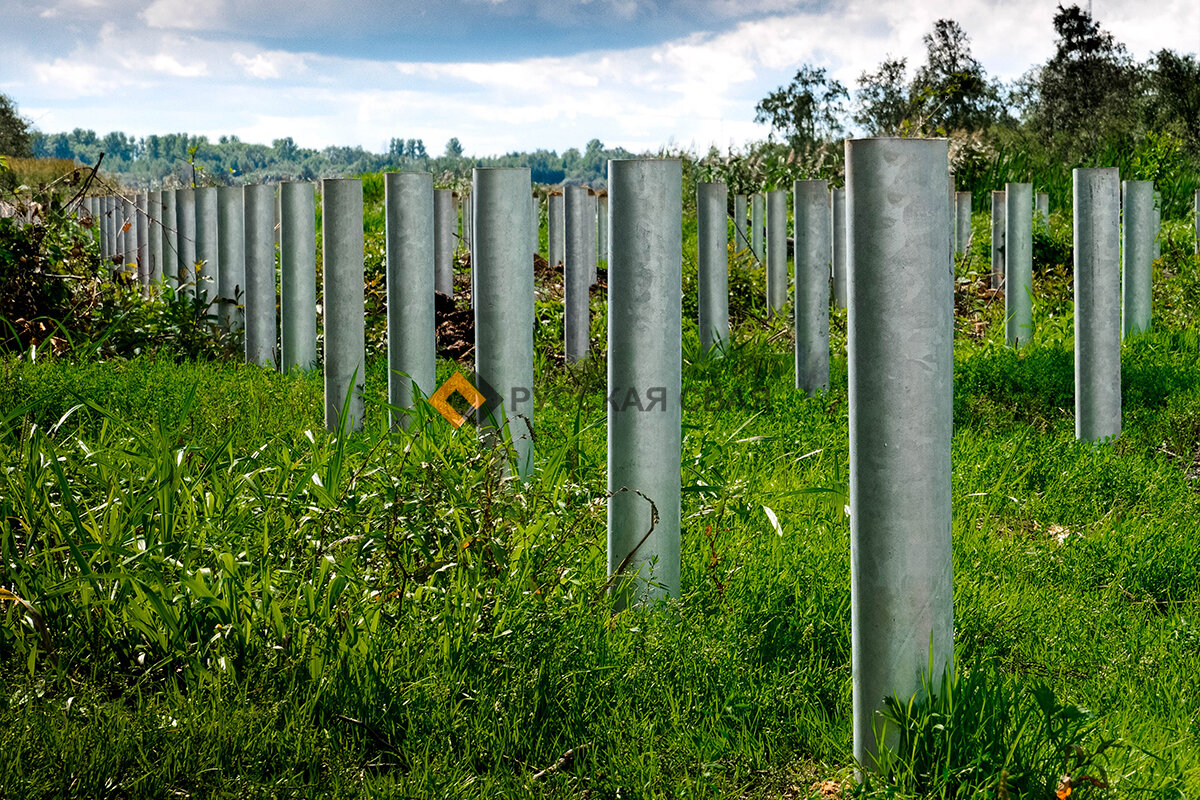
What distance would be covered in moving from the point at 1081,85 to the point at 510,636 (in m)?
31.8

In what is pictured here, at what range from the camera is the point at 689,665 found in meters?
2.76

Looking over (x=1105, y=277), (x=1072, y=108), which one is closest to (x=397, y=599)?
(x=1105, y=277)

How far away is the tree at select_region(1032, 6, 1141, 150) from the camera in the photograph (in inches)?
1120

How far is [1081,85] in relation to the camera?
30281mm

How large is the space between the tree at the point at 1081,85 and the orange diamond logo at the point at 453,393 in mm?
26927

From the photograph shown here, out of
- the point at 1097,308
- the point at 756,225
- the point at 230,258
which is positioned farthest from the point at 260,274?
the point at 756,225


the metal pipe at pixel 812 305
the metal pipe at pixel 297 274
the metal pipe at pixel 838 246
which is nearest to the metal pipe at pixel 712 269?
the metal pipe at pixel 812 305

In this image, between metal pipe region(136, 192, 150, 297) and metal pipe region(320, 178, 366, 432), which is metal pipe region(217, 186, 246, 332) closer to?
metal pipe region(320, 178, 366, 432)

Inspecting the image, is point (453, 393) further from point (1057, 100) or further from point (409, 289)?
point (1057, 100)

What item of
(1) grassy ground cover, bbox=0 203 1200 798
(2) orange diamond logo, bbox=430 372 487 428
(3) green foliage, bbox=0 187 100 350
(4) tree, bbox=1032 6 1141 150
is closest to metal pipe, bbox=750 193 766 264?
(3) green foliage, bbox=0 187 100 350

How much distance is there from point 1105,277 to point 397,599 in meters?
4.20

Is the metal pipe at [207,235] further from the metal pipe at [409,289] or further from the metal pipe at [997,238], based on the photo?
the metal pipe at [997,238]

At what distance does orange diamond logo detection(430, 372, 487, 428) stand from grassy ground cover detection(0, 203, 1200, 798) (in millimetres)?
83

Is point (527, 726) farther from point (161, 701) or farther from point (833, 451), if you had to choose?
point (833, 451)
